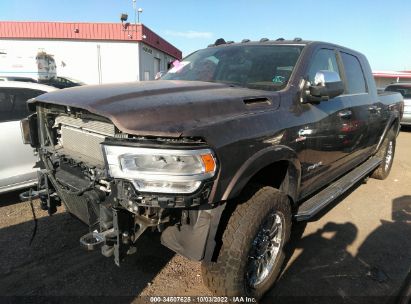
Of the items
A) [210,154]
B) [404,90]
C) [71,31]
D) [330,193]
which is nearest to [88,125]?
[210,154]

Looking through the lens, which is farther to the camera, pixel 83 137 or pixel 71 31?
pixel 71 31

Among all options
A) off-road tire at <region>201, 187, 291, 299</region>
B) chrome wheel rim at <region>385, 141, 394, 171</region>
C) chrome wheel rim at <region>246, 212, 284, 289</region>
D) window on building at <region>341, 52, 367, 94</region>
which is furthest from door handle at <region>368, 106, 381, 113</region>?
off-road tire at <region>201, 187, 291, 299</region>

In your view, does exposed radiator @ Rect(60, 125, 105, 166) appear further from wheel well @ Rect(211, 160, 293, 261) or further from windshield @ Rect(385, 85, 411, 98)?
windshield @ Rect(385, 85, 411, 98)

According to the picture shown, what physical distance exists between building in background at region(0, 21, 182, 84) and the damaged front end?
24578 mm

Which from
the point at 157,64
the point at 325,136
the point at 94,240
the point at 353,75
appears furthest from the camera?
the point at 157,64

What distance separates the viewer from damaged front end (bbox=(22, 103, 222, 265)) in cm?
214

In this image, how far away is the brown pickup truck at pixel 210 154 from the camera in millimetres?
2164

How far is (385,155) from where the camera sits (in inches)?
244

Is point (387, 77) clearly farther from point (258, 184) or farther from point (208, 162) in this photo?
point (208, 162)

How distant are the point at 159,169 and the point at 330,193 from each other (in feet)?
8.08

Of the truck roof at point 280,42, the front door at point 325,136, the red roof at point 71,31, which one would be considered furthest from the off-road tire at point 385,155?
the red roof at point 71,31

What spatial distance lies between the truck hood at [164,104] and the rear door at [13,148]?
189 cm

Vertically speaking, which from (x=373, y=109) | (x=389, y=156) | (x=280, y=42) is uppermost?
(x=280, y=42)

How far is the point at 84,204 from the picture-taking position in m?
2.68
